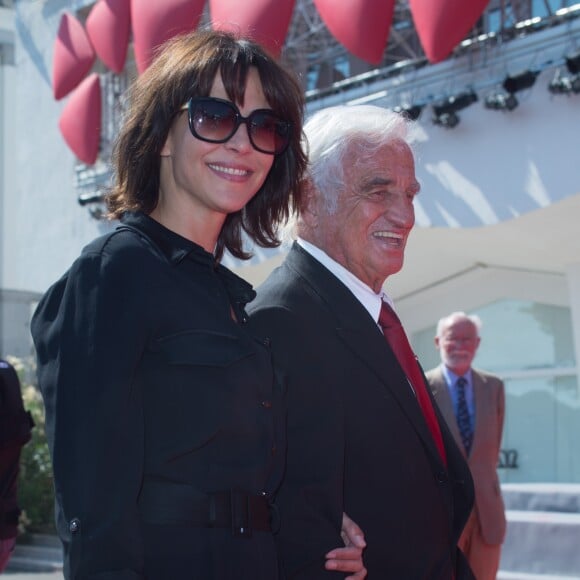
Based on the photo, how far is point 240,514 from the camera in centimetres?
210

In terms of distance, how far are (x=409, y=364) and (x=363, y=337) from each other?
0.22 m

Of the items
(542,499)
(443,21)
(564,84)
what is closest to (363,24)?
(443,21)

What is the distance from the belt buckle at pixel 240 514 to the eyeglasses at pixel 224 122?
28.1 inches

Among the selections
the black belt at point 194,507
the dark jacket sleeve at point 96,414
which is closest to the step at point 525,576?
the black belt at point 194,507

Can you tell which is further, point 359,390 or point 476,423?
point 476,423

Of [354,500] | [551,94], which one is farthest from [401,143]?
[551,94]

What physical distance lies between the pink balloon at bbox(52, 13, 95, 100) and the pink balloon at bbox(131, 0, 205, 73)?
266 centimetres

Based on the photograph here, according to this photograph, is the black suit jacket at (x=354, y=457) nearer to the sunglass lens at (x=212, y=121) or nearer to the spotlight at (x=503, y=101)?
the sunglass lens at (x=212, y=121)

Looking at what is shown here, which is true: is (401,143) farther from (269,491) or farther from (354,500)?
(269,491)

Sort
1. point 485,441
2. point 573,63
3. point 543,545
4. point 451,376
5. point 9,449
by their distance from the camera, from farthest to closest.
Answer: point 573,63
point 543,545
point 451,376
point 485,441
point 9,449

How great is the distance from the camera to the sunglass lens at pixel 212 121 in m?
2.29

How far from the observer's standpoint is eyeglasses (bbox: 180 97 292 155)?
2287 millimetres

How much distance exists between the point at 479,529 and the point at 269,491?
→ 13.9ft

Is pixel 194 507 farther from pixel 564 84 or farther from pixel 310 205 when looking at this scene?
pixel 564 84
